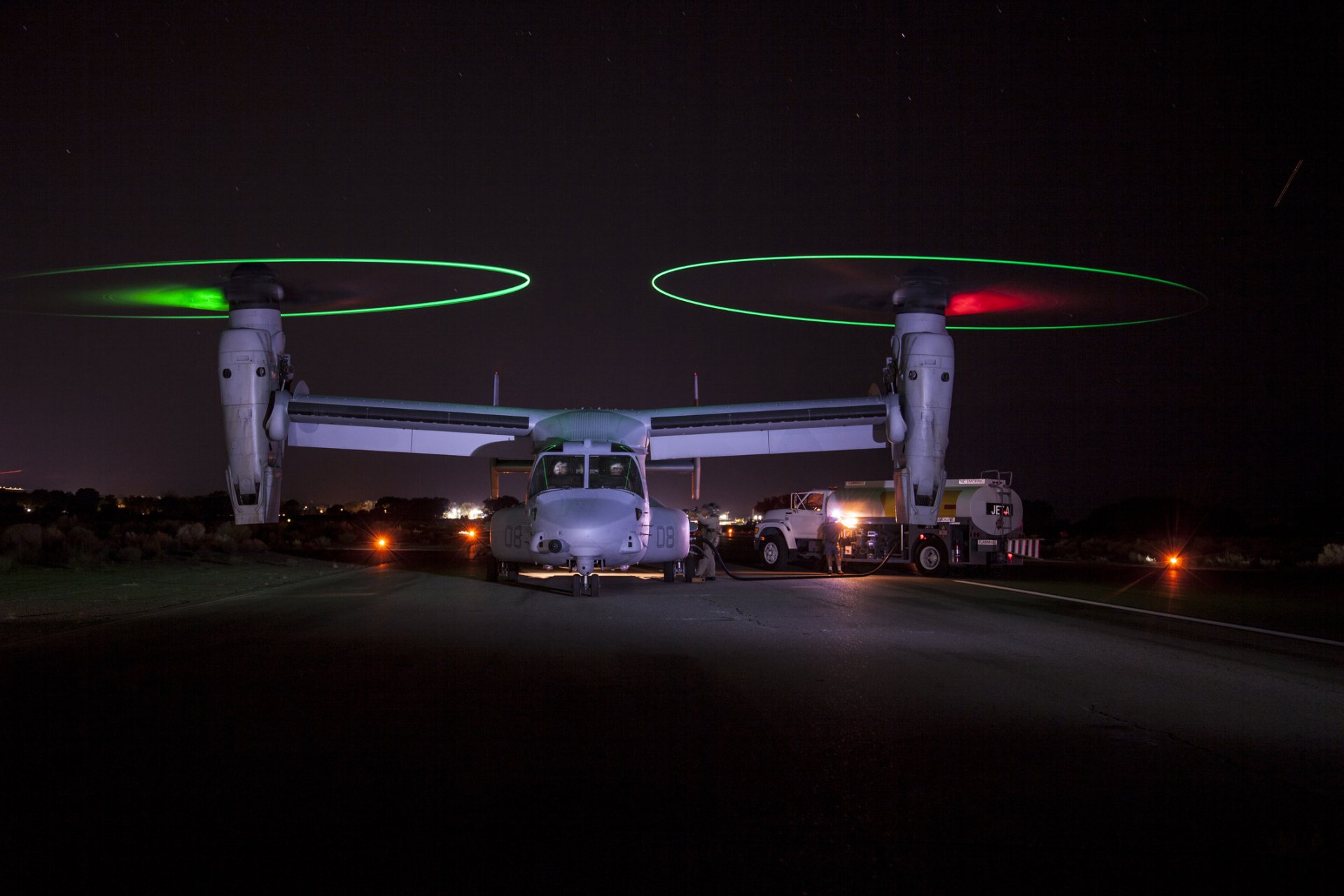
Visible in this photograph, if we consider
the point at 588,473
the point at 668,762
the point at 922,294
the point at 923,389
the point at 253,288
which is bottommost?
the point at 668,762

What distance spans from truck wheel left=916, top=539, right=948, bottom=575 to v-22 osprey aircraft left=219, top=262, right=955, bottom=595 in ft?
16.5

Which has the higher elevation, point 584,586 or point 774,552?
point 774,552

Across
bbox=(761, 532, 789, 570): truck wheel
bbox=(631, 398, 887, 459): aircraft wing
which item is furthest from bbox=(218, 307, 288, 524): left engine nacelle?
bbox=(761, 532, 789, 570): truck wheel

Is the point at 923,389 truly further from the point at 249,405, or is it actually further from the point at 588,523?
the point at 249,405

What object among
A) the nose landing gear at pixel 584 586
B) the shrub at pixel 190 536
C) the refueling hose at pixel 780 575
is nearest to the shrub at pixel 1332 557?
the refueling hose at pixel 780 575

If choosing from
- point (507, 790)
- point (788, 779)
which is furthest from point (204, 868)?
point (788, 779)

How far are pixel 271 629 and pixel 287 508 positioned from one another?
10260 centimetres

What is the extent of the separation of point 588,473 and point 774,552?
14990mm

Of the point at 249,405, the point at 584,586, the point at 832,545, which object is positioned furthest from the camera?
the point at 832,545

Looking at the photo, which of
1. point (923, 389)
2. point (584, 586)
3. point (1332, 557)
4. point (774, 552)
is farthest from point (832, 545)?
point (1332, 557)

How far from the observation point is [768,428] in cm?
2358

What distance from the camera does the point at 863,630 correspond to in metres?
13.8

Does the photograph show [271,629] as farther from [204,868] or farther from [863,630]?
[204,868]

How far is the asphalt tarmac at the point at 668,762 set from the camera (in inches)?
183
